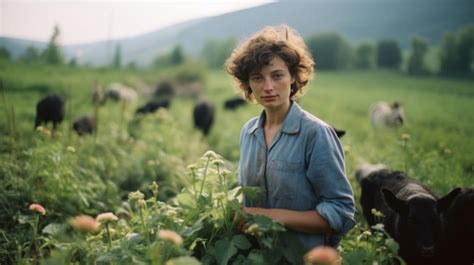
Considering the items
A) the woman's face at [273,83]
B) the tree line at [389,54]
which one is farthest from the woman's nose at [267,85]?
the tree line at [389,54]

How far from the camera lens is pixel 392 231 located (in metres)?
3.64

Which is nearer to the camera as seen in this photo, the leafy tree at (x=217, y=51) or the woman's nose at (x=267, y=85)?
A: the woman's nose at (x=267, y=85)

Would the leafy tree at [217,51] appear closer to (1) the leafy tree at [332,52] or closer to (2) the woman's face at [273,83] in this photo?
(1) the leafy tree at [332,52]

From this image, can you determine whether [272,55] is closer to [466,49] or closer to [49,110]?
[49,110]

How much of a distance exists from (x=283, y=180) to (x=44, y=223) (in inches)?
119

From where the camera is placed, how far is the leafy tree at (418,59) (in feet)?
157

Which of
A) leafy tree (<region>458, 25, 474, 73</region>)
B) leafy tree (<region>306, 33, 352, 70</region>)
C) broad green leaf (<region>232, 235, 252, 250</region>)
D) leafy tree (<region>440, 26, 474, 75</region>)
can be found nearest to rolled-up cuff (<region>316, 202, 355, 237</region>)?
broad green leaf (<region>232, 235, 252, 250</region>)

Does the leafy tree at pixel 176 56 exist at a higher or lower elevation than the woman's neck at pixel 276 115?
lower

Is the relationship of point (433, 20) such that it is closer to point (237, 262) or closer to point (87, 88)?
point (87, 88)

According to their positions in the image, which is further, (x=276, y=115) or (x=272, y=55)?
(x=276, y=115)

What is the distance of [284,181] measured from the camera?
2.82 meters

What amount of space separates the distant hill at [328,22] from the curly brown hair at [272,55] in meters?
81.4

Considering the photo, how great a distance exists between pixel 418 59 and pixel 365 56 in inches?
963

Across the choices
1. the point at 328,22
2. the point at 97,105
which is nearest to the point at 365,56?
the point at 97,105
